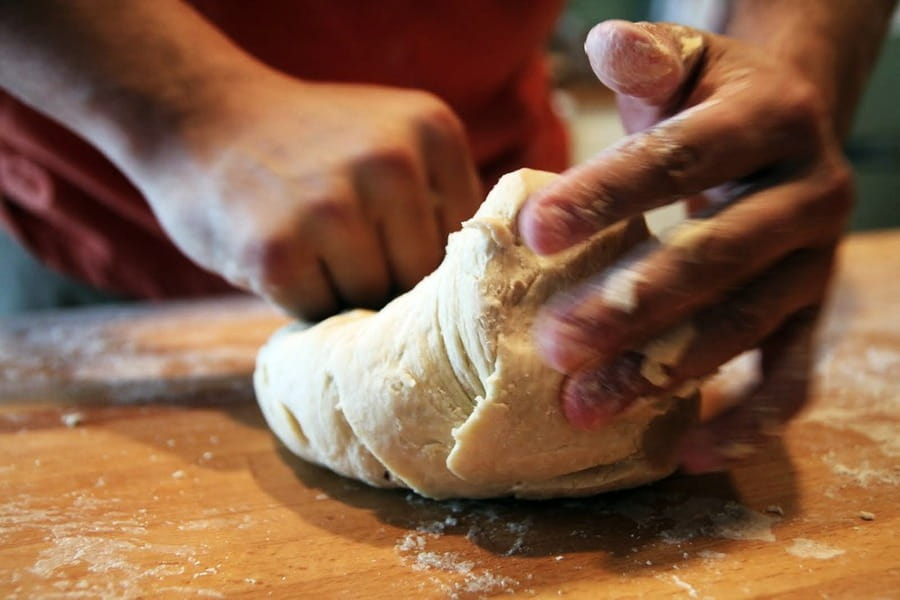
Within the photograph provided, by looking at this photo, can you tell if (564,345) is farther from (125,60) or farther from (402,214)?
(125,60)

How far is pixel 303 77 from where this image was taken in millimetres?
1788

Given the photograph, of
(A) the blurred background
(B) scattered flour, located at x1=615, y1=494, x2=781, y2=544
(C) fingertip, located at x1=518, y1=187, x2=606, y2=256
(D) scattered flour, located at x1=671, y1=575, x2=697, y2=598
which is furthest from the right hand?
(A) the blurred background

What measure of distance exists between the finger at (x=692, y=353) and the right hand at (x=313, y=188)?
440 millimetres

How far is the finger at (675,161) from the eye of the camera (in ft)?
2.88

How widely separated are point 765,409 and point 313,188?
73cm

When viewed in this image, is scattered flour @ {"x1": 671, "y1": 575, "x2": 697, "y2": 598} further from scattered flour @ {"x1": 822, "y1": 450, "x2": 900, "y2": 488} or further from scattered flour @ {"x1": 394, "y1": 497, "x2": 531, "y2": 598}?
scattered flour @ {"x1": 822, "y1": 450, "x2": 900, "y2": 488}

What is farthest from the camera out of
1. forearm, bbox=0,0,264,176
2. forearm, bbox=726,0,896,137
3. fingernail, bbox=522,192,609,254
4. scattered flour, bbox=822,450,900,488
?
forearm, bbox=726,0,896,137

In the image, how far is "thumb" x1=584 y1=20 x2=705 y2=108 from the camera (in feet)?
3.04

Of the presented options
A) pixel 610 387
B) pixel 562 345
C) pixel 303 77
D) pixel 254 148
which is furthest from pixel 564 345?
pixel 303 77

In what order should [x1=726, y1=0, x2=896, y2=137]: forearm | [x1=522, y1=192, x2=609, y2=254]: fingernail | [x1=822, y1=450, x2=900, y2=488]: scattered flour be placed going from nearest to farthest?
[x1=522, y1=192, x2=609, y2=254]: fingernail
[x1=822, y1=450, x2=900, y2=488]: scattered flour
[x1=726, y1=0, x2=896, y2=137]: forearm

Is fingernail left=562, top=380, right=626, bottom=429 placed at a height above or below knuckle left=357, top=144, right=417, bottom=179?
below

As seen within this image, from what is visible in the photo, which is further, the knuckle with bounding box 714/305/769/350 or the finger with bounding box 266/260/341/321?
the finger with bounding box 266/260/341/321

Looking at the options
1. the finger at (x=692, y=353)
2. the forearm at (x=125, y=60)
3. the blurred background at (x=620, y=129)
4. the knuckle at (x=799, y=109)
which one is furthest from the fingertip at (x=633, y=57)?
the blurred background at (x=620, y=129)

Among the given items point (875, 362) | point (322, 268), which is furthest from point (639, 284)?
point (875, 362)
